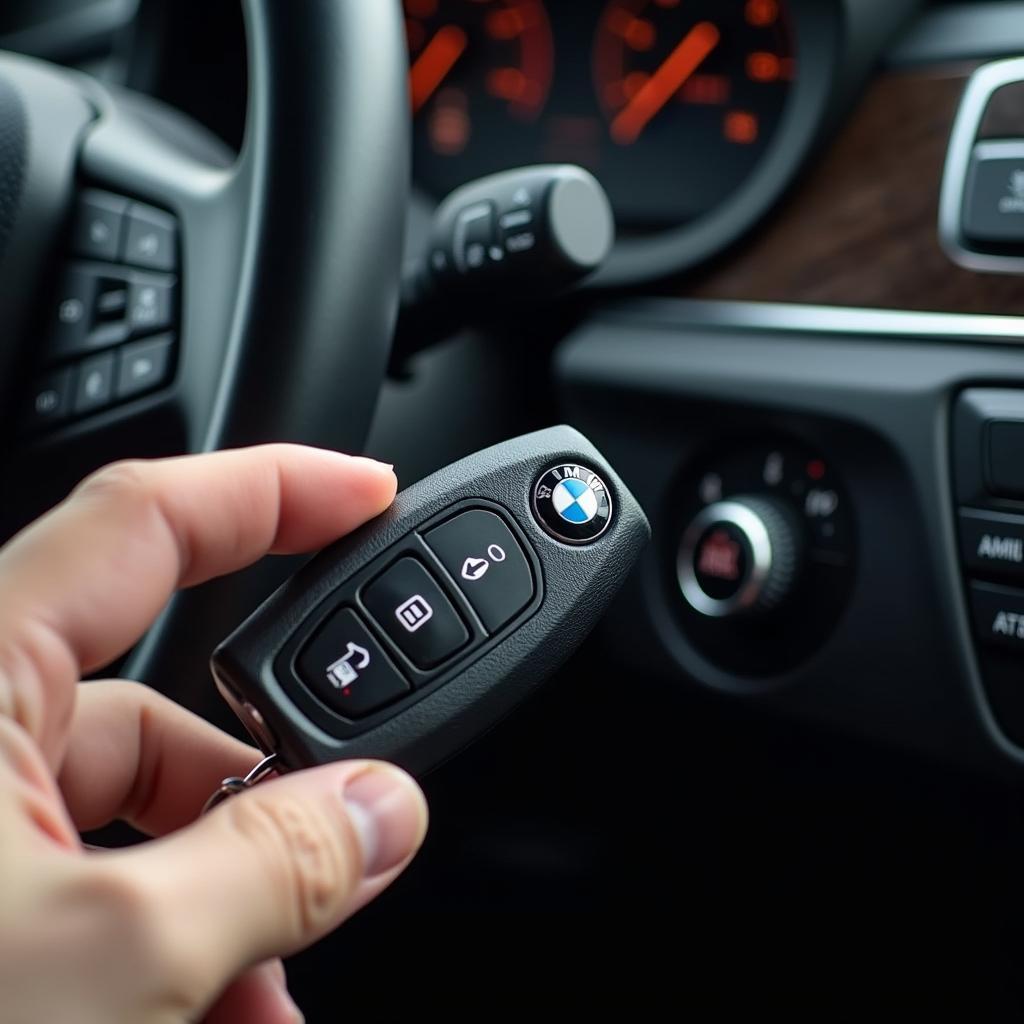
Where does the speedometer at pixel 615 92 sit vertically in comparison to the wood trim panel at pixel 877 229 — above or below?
above

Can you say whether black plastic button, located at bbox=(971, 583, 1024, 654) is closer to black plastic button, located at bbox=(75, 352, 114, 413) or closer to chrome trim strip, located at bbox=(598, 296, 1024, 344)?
chrome trim strip, located at bbox=(598, 296, 1024, 344)

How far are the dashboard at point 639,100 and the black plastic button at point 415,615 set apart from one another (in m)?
0.43

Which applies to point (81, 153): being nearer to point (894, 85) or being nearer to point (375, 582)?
point (375, 582)

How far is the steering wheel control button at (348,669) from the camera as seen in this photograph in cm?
55

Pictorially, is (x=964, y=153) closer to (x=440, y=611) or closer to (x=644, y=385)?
(x=644, y=385)

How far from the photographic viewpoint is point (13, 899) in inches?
15.2

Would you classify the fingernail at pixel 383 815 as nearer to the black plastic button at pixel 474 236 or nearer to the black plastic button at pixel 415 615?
the black plastic button at pixel 415 615

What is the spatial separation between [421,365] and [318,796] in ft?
1.79

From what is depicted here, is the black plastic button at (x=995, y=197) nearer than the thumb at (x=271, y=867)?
No

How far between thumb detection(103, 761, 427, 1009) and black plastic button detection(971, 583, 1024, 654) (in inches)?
16.0

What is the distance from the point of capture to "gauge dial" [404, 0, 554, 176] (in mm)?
1063

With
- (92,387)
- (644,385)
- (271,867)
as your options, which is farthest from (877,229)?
(271,867)

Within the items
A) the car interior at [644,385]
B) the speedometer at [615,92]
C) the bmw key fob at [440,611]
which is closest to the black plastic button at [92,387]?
the car interior at [644,385]

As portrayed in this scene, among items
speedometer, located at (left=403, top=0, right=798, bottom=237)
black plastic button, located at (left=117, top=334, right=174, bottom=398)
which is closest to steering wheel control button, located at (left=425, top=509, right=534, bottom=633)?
black plastic button, located at (left=117, top=334, right=174, bottom=398)
